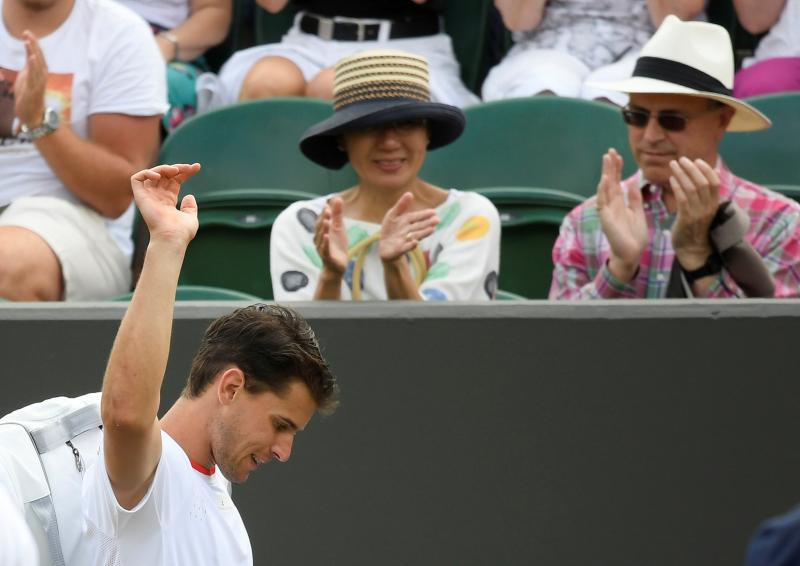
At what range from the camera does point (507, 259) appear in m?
4.48

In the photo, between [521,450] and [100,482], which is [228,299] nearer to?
[521,450]

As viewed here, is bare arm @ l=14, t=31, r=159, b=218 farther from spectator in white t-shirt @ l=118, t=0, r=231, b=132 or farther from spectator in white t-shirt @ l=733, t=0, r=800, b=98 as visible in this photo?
spectator in white t-shirt @ l=733, t=0, r=800, b=98

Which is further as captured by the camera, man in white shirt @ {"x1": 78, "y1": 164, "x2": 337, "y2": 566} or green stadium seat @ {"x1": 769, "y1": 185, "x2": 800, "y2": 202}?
green stadium seat @ {"x1": 769, "y1": 185, "x2": 800, "y2": 202}

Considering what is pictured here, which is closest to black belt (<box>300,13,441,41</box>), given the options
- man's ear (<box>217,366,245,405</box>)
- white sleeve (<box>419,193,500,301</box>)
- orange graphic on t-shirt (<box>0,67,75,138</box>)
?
orange graphic on t-shirt (<box>0,67,75,138</box>)

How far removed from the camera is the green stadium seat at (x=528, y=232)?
442cm

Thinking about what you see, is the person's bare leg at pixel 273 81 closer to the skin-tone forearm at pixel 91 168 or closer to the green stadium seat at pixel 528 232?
the skin-tone forearm at pixel 91 168

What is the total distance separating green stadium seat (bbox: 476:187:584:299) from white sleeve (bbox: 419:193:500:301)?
1.14 feet

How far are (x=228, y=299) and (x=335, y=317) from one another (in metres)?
0.47

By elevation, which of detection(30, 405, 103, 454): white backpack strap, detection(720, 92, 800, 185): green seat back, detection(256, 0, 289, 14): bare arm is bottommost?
detection(30, 405, 103, 454): white backpack strap

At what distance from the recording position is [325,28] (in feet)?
16.6

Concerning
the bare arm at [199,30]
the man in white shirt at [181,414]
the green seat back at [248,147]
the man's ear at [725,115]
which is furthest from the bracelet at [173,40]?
the man in white shirt at [181,414]

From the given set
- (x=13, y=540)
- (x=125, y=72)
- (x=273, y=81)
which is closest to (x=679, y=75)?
(x=273, y=81)

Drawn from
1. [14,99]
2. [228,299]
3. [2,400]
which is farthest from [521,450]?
[14,99]

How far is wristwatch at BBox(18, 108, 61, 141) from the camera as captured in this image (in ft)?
13.7
